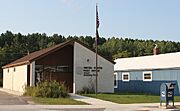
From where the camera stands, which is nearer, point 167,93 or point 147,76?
point 167,93

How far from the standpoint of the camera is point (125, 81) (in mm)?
44656

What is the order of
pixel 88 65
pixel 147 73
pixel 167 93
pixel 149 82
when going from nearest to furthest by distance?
pixel 167 93
pixel 88 65
pixel 149 82
pixel 147 73

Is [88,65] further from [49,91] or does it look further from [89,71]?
[49,91]

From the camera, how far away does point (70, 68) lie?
37125 mm

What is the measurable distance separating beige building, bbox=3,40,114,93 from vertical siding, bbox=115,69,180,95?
4.33 m

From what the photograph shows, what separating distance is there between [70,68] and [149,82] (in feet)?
27.2

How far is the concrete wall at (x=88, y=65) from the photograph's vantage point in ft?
Answer: 120

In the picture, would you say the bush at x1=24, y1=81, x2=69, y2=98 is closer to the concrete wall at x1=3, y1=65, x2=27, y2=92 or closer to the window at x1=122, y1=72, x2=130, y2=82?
the concrete wall at x1=3, y1=65, x2=27, y2=92

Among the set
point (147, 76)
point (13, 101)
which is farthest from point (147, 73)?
point (13, 101)

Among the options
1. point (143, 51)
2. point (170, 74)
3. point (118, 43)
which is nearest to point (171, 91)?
point (170, 74)

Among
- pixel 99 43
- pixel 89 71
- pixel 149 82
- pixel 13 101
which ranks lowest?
pixel 13 101

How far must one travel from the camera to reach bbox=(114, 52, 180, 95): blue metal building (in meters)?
36.3

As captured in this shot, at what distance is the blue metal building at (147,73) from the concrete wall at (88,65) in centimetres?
432

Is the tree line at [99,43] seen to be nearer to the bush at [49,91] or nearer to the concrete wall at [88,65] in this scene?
the concrete wall at [88,65]
